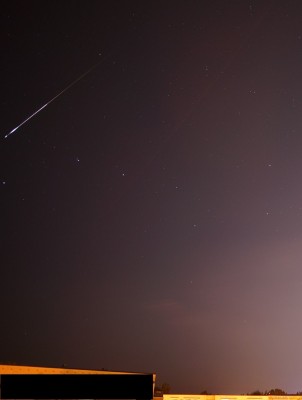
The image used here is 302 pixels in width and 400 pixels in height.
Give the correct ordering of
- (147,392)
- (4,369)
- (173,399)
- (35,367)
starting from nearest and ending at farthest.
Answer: (147,392)
(4,369)
(35,367)
(173,399)

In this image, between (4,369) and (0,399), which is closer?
(0,399)

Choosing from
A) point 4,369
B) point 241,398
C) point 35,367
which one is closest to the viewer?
point 4,369

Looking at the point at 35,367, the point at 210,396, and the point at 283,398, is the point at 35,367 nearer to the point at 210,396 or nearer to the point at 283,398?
the point at 210,396

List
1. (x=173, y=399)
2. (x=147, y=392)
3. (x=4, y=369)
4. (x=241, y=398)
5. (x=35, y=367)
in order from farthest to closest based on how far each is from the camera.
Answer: (x=241, y=398), (x=173, y=399), (x=35, y=367), (x=4, y=369), (x=147, y=392)

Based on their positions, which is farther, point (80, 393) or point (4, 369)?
point (4, 369)

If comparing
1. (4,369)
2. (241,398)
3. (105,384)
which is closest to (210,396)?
(241,398)

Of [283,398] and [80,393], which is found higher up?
[283,398]

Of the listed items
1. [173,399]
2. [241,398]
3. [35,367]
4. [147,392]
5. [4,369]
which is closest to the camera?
[147,392]

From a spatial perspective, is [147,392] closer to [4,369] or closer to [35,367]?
[4,369]

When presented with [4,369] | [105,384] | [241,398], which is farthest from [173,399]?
[105,384]
